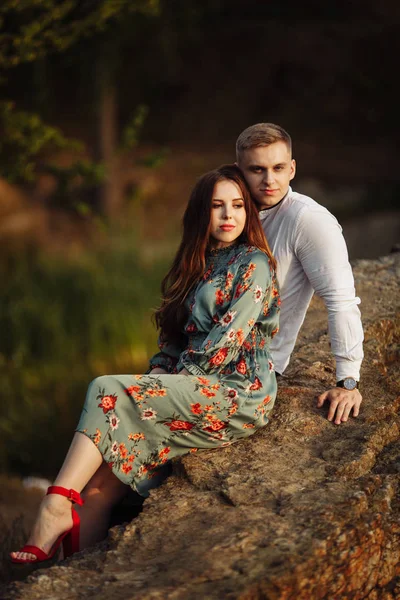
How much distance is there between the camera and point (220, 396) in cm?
294

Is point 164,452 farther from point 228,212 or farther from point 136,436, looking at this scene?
point 228,212

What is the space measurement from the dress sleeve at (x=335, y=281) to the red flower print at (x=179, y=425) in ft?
1.98

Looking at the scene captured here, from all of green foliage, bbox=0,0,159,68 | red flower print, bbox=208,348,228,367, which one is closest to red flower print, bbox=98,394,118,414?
red flower print, bbox=208,348,228,367

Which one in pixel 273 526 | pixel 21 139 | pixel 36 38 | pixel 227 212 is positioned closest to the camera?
pixel 273 526

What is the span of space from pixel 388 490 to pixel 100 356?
16.3 feet

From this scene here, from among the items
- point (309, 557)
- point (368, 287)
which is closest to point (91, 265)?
point (368, 287)

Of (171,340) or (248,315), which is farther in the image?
(171,340)

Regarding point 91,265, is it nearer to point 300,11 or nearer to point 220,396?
point 220,396

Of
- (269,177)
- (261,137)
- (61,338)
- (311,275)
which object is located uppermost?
(261,137)

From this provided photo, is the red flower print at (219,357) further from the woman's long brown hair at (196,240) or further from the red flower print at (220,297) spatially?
the woman's long brown hair at (196,240)

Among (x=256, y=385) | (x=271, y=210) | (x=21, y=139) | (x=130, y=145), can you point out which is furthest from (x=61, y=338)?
(x=256, y=385)

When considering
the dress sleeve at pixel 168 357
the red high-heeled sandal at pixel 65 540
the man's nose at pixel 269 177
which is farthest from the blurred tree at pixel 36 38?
the red high-heeled sandal at pixel 65 540

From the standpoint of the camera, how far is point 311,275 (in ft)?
10.6

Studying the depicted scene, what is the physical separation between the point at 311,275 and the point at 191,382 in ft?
2.16
